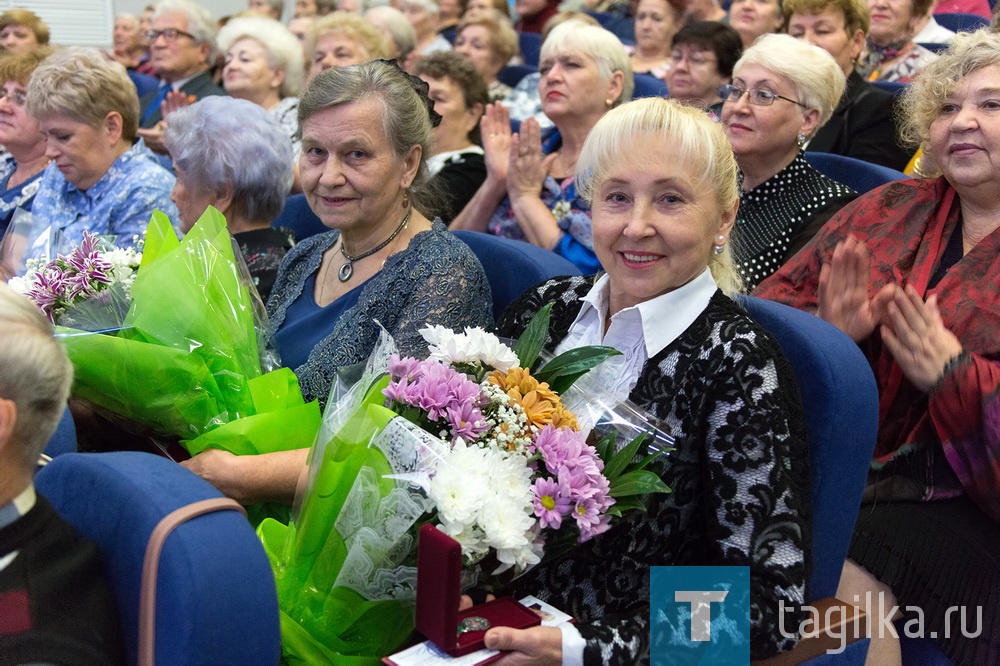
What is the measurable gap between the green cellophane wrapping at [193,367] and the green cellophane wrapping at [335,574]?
33cm

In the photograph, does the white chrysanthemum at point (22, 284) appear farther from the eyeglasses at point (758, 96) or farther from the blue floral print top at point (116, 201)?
the eyeglasses at point (758, 96)

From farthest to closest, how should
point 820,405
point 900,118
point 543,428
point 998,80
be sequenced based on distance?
1. point 900,118
2. point 998,80
3. point 820,405
4. point 543,428

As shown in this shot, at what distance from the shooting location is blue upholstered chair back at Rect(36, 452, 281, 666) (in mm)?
1046

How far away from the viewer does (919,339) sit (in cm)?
186

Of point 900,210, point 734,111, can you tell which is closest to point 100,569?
point 900,210

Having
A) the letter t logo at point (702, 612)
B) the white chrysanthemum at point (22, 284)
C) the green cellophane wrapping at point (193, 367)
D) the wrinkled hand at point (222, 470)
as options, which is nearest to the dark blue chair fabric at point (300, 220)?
the white chrysanthemum at point (22, 284)

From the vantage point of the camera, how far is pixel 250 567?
108cm

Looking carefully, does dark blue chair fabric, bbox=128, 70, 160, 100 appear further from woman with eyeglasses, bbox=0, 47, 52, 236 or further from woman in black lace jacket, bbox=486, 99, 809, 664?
woman in black lace jacket, bbox=486, 99, 809, 664

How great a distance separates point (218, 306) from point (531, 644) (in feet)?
2.75

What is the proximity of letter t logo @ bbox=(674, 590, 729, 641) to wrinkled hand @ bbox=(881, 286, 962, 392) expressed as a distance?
28.2 inches

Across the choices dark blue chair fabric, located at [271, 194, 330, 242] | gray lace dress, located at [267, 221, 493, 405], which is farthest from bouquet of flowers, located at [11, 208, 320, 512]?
dark blue chair fabric, located at [271, 194, 330, 242]

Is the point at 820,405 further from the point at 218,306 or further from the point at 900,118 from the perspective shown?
the point at 900,118

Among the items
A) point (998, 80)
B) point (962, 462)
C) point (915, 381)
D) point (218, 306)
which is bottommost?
point (962, 462)

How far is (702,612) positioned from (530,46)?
573 cm
